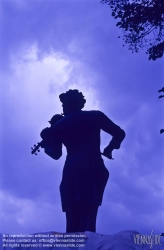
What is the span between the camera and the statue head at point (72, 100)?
22.5ft

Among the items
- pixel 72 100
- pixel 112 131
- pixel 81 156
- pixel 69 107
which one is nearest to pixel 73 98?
pixel 72 100

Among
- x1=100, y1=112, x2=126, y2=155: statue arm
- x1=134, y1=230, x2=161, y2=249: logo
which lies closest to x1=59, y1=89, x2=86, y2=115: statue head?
x1=100, y1=112, x2=126, y2=155: statue arm

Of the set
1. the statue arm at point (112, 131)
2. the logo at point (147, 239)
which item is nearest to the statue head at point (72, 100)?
the statue arm at point (112, 131)

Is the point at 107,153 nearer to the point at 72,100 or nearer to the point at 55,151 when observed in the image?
the point at 55,151

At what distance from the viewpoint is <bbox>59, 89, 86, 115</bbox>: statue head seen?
6844 mm

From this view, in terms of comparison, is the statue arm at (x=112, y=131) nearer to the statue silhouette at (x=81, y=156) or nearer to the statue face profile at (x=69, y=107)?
the statue silhouette at (x=81, y=156)

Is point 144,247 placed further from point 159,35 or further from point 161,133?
point 159,35

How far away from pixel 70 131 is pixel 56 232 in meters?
1.81

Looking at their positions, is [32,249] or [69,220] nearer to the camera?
[32,249]

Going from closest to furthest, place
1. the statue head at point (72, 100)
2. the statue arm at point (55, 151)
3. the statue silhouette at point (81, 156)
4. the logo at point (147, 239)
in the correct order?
the logo at point (147, 239) < the statue silhouette at point (81, 156) < the statue arm at point (55, 151) < the statue head at point (72, 100)

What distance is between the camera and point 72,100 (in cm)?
684

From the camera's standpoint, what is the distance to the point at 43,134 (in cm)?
680

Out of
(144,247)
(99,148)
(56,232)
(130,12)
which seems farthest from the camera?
(130,12)

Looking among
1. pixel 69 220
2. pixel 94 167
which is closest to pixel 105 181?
pixel 94 167
